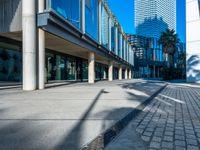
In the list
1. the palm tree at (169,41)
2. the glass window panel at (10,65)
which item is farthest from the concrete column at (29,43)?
the palm tree at (169,41)

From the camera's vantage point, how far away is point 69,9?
16.6m

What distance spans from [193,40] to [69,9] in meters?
16.7

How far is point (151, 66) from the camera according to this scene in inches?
3297

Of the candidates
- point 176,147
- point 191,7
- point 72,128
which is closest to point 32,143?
point 72,128

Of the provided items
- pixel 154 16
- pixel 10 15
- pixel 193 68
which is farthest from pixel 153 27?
pixel 10 15

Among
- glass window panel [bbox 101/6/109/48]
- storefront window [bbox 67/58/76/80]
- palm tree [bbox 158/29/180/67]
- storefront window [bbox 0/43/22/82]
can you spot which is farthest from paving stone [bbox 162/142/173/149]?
palm tree [bbox 158/29/180/67]

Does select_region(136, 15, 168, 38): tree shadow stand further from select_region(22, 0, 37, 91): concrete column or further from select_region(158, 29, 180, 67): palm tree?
select_region(22, 0, 37, 91): concrete column

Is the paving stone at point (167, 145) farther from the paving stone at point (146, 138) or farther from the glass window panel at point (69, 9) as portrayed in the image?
the glass window panel at point (69, 9)

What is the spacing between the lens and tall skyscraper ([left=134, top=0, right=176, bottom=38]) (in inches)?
5049

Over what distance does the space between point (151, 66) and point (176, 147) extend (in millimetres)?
82684

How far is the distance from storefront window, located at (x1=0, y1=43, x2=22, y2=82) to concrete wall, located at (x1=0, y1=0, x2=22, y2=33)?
276cm

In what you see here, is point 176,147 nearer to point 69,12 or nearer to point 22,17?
point 22,17

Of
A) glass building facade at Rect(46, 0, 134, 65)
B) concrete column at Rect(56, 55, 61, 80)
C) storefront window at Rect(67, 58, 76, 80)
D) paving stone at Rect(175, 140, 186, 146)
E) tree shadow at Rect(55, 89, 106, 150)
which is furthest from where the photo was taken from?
storefront window at Rect(67, 58, 76, 80)

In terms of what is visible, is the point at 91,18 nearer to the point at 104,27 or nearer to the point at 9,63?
the point at 104,27
